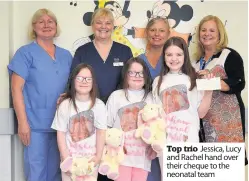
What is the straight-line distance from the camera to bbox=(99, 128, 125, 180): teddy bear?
1498 mm

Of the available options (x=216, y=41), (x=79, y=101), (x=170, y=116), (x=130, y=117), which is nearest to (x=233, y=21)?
(x=216, y=41)

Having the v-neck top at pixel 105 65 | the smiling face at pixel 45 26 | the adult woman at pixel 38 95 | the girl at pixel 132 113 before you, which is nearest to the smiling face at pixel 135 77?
the girl at pixel 132 113

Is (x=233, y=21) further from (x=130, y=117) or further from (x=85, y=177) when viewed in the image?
(x=85, y=177)

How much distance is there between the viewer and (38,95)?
5.47 ft

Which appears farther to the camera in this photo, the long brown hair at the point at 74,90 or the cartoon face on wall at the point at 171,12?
the cartoon face on wall at the point at 171,12

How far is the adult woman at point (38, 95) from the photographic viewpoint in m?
1.66

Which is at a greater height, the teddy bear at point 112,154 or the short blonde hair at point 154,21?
the short blonde hair at point 154,21

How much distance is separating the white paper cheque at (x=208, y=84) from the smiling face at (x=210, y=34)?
0.20m

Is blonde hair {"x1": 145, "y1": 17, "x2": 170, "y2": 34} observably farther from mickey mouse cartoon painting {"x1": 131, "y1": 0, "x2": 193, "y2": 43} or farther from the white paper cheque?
the white paper cheque

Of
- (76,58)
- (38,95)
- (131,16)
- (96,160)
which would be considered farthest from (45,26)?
(96,160)

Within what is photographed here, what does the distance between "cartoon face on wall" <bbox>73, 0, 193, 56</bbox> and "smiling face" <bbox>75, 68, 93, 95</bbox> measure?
1.06ft

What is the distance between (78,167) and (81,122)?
0.63 feet

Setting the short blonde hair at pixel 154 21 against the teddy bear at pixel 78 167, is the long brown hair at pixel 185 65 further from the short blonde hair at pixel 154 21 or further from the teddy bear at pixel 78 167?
the teddy bear at pixel 78 167

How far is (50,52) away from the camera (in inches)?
67.8
